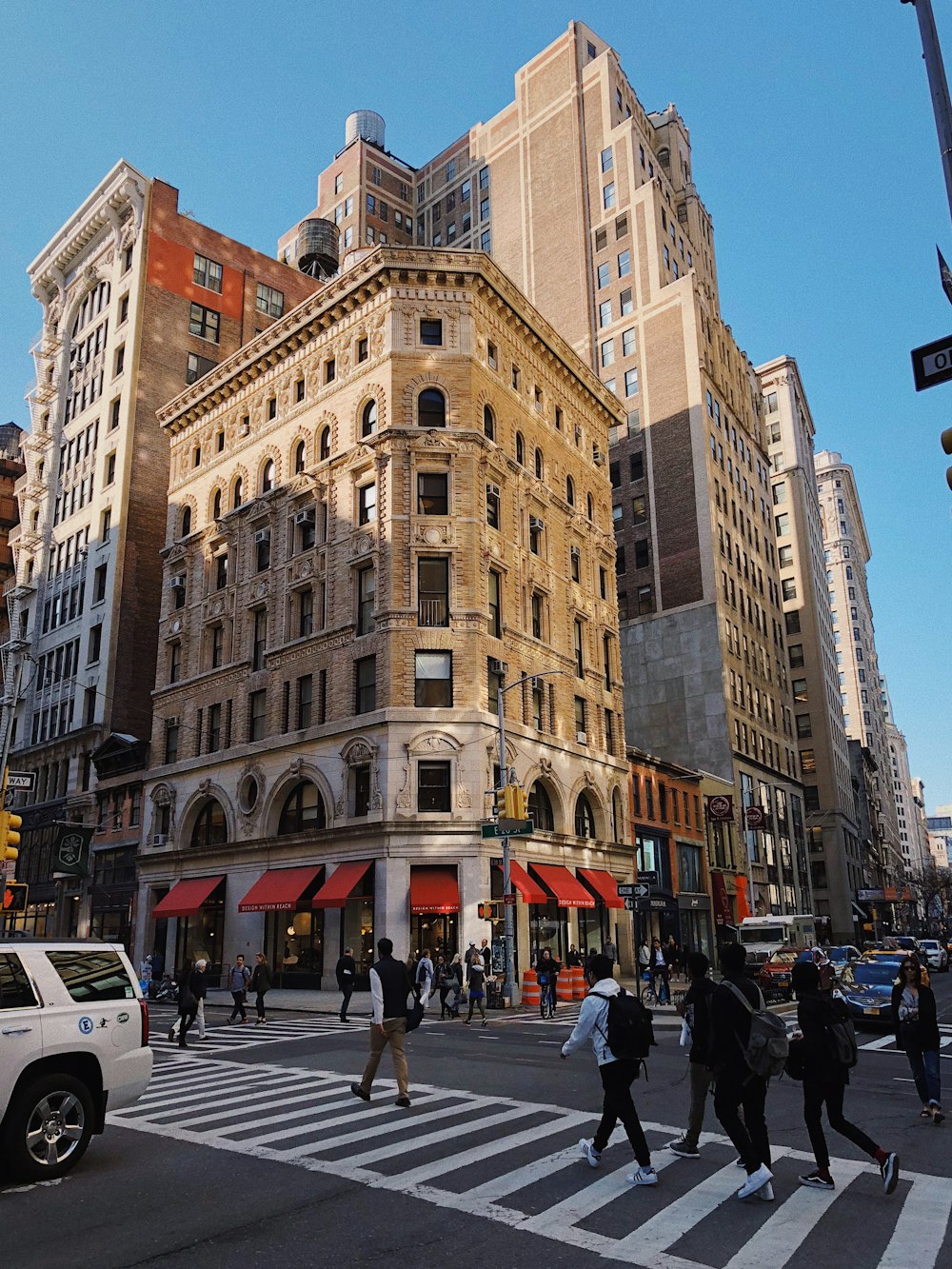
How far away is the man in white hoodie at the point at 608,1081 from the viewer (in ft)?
26.6

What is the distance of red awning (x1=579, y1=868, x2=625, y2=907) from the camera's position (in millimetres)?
42344

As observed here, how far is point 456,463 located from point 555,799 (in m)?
14.8

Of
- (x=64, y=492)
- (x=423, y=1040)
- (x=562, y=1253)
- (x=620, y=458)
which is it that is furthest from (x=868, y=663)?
(x=562, y=1253)

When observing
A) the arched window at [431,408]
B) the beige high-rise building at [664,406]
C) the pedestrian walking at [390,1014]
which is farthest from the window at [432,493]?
the beige high-rise building at [664,406]

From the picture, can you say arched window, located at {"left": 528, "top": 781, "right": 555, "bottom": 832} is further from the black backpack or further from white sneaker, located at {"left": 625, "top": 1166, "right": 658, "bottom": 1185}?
white sneaker, located at {"left": 625, "top": 1166, "right": 658, "bottom": 1185}

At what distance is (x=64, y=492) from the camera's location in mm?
A: 65062

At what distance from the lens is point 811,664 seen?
300 feet

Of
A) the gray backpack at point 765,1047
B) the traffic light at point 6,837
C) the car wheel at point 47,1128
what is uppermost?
the traffic light at point 6,837

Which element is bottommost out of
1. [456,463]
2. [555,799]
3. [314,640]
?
[555,799]

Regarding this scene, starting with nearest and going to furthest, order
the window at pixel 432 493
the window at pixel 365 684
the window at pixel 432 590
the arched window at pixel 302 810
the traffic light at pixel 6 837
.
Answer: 1. the traffic light at pixel 6 837
2. the window at pixel 365 684
3. the window at pixel 432 590
4. the window at pixel 432 493
5. the arched window at pixel 302 810

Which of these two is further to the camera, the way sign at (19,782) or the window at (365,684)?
the window at (365,684)

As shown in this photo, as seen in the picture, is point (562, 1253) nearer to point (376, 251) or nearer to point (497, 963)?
point (497, 963)

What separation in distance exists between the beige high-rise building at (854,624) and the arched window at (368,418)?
118626mm

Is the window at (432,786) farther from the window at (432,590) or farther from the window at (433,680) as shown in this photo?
the window at (432,590)
